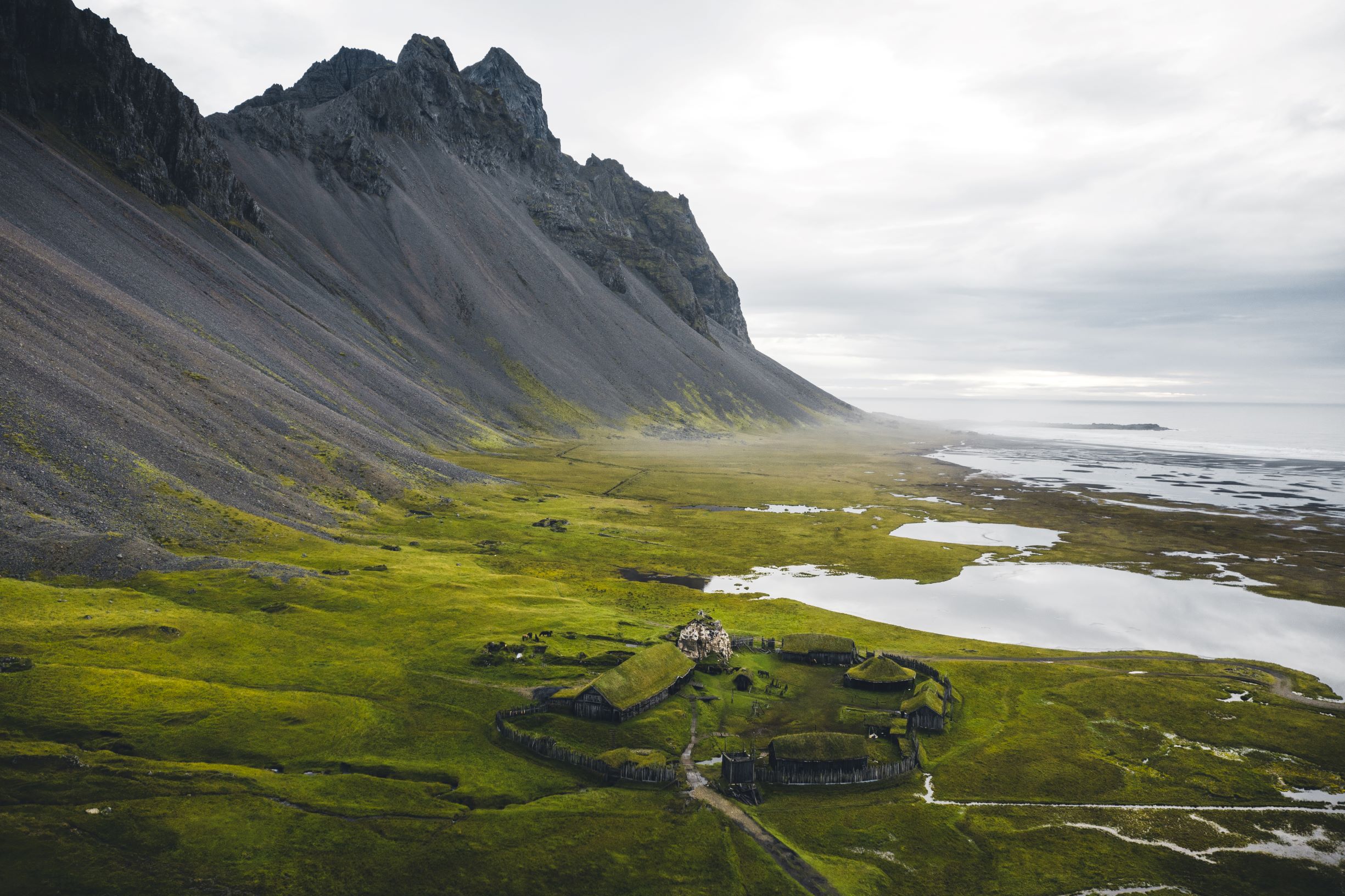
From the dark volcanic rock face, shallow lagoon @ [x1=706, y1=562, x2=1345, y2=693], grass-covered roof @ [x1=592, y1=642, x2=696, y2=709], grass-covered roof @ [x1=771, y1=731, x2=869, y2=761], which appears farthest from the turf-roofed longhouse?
the dark volcanic rock face

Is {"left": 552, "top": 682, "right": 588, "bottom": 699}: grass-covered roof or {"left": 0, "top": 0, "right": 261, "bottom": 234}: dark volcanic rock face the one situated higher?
{"left": 0, "top": 0, "right": 261, "bottom": 234}: dark volcanic rock face

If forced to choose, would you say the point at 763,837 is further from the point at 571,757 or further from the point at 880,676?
the point at 880,676

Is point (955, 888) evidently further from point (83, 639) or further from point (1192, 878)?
point (83, 639)

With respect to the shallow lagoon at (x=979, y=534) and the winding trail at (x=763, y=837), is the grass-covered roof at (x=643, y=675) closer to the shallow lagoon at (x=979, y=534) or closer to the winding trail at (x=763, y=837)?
the winding trail at (x=763, y=837)

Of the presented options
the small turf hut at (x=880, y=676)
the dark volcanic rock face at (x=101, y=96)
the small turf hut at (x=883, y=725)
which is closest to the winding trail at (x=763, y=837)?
the small turf hut at (x=883, y=725)

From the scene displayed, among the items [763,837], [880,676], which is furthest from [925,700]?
[763,837]

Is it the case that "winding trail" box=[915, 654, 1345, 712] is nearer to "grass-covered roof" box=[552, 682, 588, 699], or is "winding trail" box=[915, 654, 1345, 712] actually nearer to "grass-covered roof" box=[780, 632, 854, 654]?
"grass-covered roof" box=[780, 632, 854, 654]
